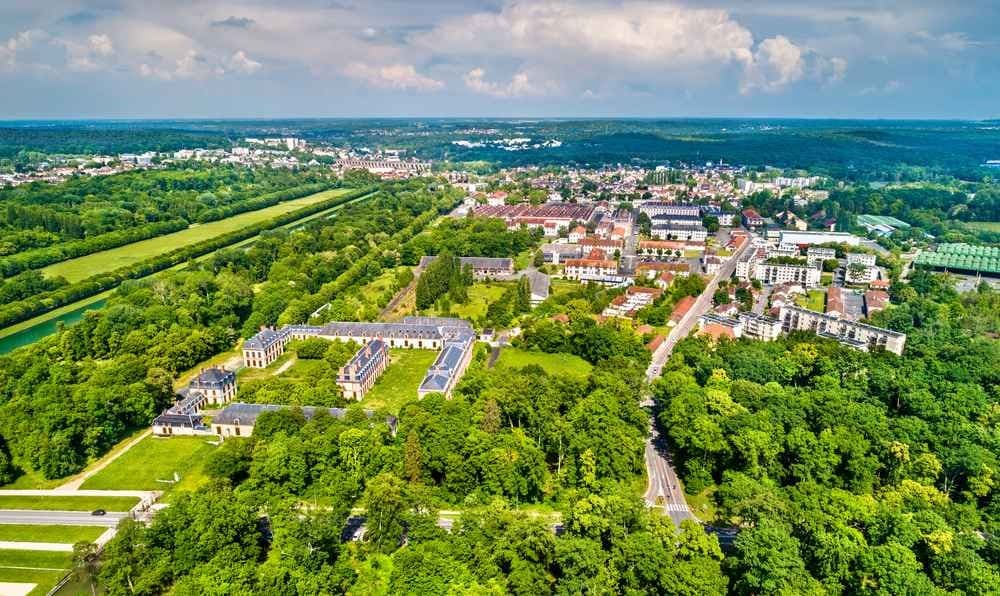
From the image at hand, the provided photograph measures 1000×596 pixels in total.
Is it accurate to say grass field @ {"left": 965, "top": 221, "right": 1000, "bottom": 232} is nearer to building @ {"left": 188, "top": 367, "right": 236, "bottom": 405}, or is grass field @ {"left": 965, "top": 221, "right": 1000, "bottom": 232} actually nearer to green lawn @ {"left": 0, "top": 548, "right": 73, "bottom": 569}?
building @ {"left": 188, "top": 367, "right": 236, "bottom": 405}

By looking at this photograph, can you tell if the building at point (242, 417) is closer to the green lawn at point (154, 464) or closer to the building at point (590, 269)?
the green lawn at point (154, 464)

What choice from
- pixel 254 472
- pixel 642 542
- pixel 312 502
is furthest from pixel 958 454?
pixel 254 472

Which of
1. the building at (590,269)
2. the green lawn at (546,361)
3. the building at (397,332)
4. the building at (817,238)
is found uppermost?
the building at (817,238)

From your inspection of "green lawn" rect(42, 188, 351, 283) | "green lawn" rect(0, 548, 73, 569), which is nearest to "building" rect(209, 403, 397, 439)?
"green lawn" rect(0, 548, 73, 569)

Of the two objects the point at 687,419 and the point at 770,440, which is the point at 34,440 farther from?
the point at 770,440

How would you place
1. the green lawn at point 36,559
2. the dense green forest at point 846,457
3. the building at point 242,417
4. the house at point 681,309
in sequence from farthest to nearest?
the house at point 681,309, the building at point 242,417, the green lawn at point 36,559, the dense green forest at point 846,457

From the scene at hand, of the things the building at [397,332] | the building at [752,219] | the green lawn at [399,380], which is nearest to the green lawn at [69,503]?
the green lawn at [399,380]
